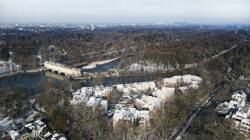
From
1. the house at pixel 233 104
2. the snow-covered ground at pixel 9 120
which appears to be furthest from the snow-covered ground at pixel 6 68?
the house at pixel 233 104

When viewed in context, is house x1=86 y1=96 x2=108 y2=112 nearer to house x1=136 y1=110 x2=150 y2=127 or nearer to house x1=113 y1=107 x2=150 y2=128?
house x1=113 y1=107 x2=150 y2=128

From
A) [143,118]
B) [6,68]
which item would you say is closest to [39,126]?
[143,118]

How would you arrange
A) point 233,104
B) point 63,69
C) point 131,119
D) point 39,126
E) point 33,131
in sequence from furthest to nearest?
point 63,69 < point 233,104 < point 131,119 < point 39,126 < point 33,131

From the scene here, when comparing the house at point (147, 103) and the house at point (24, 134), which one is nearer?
the house at point (24, 134)

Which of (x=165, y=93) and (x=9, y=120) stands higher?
(x=165, y=93)

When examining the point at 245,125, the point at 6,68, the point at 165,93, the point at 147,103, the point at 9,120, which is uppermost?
the point at 6,68

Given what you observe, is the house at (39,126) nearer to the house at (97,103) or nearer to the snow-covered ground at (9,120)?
the snow-covered ground at (9,120)

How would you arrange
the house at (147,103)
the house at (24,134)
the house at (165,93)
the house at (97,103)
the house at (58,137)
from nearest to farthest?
the house at (58,137)
the house at (24,134)
the house at (147,103)
the house at (97,103)
the house at (165,93)

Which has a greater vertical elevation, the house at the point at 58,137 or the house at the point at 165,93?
the house at the point at 165,93

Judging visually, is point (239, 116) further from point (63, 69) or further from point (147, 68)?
point (63, 69)

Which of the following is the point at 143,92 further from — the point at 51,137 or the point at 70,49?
the point at 70,49
